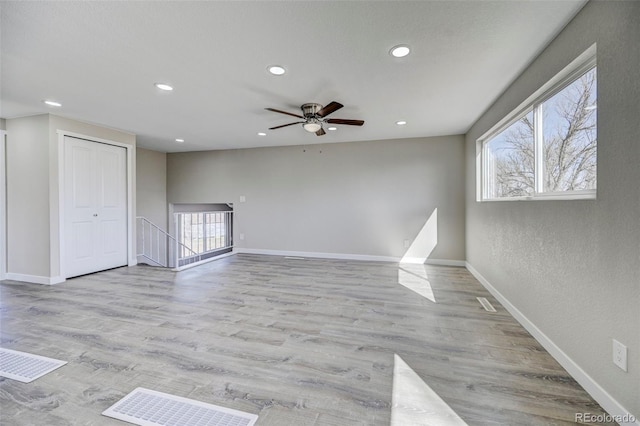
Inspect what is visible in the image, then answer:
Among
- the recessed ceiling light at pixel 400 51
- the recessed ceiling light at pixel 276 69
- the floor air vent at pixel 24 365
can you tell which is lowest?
the floor air vent at pixel 24 365

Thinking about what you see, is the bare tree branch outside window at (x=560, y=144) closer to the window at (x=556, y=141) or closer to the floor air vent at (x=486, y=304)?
the window at (x=556, y=141)

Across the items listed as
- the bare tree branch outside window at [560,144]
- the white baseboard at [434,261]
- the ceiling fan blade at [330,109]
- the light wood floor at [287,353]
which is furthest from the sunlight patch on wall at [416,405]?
the white baseboard at [434,261]

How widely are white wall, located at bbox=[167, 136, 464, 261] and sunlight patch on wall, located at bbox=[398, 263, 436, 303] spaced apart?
0.52 m

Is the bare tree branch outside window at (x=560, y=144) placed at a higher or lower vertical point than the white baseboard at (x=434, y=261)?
higher

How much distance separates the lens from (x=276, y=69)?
8.45 feet

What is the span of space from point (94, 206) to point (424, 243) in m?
5.80

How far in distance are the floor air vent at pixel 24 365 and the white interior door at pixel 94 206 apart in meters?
2.53

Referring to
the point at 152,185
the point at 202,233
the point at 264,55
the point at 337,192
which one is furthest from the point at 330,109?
the point at 202,233

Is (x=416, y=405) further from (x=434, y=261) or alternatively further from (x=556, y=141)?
Answer: (x=434, y=261)

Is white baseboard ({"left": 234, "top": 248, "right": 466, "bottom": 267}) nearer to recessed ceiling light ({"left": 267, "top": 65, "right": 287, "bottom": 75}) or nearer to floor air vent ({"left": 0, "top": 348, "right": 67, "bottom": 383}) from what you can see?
recessed ceiling light ({"left": 267, "top": 65, "right": 287, "bottom": 75})

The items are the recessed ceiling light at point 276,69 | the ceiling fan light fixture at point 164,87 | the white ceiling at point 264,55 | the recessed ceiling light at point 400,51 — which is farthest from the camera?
the ceiling fan light fixture at point 164,87

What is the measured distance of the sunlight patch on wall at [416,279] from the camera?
3.68 meters

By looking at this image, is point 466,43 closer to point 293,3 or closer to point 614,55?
point 614,55

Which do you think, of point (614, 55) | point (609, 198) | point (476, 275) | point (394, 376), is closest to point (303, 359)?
point (394, 376)
